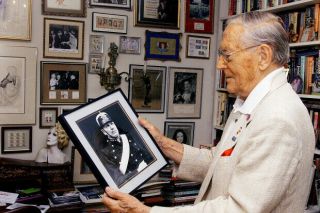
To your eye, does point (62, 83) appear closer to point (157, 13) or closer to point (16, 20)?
point (16, 20)

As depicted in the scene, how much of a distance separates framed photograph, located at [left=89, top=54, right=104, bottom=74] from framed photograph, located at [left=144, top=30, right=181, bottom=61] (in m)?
0.34

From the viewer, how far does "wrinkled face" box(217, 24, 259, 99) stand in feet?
4.23

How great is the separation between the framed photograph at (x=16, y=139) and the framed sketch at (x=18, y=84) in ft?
0.16

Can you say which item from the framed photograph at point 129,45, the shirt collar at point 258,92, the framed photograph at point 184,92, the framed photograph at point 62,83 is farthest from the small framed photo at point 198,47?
the shirt collar at point 258,92

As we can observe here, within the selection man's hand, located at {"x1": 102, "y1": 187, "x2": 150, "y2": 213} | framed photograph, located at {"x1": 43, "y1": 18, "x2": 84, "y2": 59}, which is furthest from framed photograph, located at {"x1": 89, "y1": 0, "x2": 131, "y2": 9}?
man's hand, located at {"x1": 102, "y1": 187, "x2": 150, "y2": 213}

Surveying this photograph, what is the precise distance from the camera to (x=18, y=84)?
2.45 metres

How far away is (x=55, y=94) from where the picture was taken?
254 centimetres

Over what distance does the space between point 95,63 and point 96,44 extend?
5.2 inches

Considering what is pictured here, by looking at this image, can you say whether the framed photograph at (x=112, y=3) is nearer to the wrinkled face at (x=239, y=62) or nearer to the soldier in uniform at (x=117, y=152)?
the soldier in uniform at (x=117, y=152)

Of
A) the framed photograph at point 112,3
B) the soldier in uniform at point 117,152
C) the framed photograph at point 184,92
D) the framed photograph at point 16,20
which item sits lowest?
the soldier in uniform at point 117,152

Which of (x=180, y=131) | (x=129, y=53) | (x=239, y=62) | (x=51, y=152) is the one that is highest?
(x=129, y=53)

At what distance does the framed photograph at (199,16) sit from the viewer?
9.43 ft

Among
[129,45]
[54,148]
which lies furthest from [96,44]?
[54,148]

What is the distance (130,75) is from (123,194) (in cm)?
147
